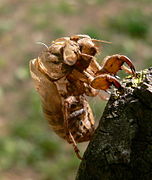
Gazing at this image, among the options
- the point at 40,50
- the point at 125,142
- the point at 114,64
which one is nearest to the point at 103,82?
the point at 114,64

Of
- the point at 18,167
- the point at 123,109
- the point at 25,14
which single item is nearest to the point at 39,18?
the point at 25,14

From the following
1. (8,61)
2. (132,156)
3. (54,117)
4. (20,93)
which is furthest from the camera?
(8,61)

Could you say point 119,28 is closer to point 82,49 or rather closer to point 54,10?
point 54,10

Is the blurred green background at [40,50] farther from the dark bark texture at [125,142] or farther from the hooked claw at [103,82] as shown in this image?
the dark bark texture at [125,142]

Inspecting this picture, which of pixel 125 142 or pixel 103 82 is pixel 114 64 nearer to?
pixel 103 82

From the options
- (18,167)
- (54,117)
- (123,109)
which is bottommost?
(18,167)

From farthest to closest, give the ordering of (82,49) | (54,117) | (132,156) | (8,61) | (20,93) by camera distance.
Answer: (8,61) → (20,93) → (82,49) → (54,117) → (132,156)

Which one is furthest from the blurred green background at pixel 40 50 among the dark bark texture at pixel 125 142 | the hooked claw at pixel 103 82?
the dark bark texture at pixel 125 142
